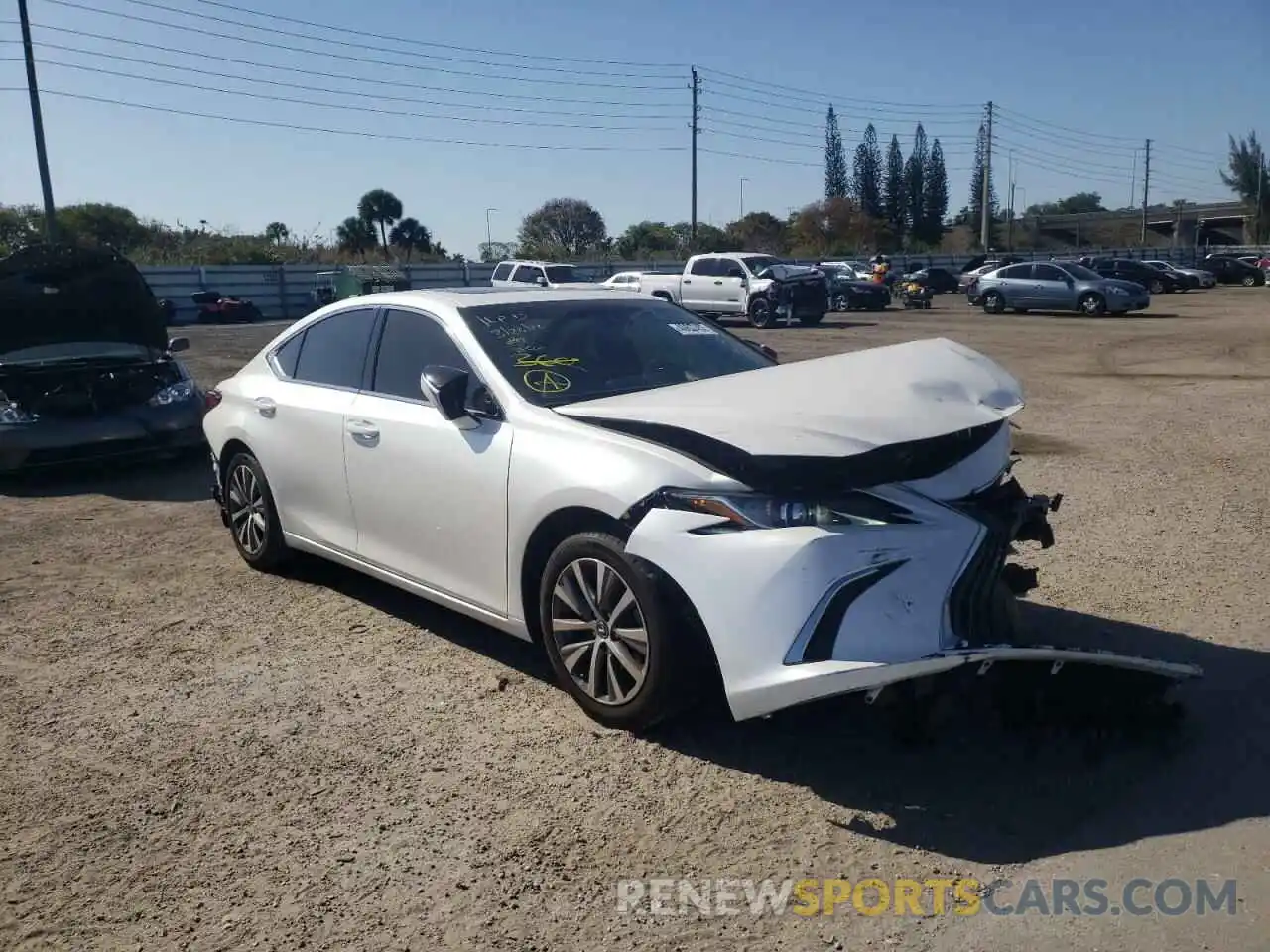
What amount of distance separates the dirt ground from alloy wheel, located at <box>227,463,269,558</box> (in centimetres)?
25

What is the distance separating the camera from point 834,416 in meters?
3.84

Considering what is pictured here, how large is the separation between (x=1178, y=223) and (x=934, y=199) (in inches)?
885

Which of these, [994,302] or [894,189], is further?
[894,189]

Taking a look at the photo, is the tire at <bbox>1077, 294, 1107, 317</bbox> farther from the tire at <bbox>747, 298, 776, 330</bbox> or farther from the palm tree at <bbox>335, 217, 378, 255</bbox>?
the palm tree at <bbox>335, 217, 378, 255</bbox>

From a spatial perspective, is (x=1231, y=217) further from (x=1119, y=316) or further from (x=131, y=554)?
(x=131, y=554)

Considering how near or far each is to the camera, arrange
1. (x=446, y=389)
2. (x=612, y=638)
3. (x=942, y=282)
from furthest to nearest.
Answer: (x=942, y=282)
(x=446, y=389)
(x=612, y=638)

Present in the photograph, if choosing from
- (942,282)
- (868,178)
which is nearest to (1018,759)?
(942,282)

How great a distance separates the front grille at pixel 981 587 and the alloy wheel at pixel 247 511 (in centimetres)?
388

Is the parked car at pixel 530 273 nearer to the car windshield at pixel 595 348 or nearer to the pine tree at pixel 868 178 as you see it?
the car windshield at pixel 595 348

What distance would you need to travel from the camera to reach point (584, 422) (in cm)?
434

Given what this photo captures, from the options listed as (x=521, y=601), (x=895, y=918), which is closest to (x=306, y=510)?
(x=521, y=601)

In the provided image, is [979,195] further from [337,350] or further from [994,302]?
[337,350]

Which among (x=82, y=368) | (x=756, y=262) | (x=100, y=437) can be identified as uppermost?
(x=756, y=262)

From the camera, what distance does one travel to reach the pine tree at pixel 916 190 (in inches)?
3885
